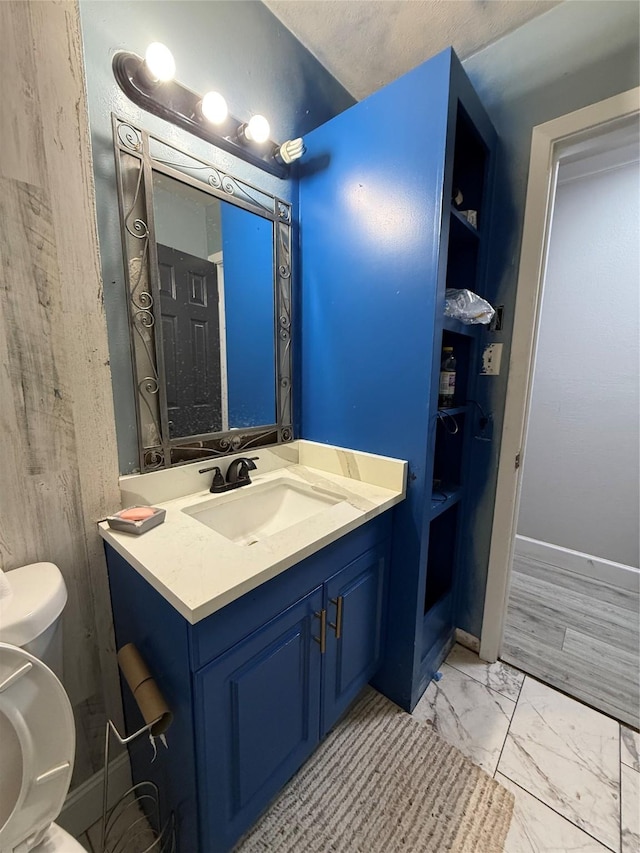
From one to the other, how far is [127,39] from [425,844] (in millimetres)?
2368

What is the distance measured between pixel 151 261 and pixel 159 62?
0.49 metres

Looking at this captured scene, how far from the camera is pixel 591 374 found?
2148 millimetres

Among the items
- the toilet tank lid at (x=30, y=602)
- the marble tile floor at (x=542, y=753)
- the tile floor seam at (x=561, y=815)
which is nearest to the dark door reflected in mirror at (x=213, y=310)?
the toilet tank lid at (x=30, y=602)

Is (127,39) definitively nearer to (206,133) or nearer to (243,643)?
(206,133)

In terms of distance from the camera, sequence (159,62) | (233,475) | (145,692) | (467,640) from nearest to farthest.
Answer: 1. (145,692)
2. (159,62)
3. (233,475)
4. (467,640)

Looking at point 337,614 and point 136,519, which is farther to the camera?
point 337,614

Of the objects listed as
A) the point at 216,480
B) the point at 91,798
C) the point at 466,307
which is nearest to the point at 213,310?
the point at 216,480

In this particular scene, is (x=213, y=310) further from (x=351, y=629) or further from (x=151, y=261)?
(x=351, y=629)

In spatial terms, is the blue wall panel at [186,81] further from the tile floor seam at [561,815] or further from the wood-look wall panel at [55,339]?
the tile floor seam at [561,815]

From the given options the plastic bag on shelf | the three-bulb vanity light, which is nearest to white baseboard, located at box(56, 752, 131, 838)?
the plastic bag on shelf

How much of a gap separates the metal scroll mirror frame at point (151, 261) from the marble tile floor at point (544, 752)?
136cm

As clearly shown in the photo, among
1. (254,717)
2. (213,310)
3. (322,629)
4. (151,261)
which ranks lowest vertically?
(254,717)

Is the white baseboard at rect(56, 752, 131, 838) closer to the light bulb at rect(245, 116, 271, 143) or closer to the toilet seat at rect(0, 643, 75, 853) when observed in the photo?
the toilet seat at rect(0, 643, 75, 853)

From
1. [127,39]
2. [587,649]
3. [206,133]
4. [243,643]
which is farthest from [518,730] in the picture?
[127,39]
